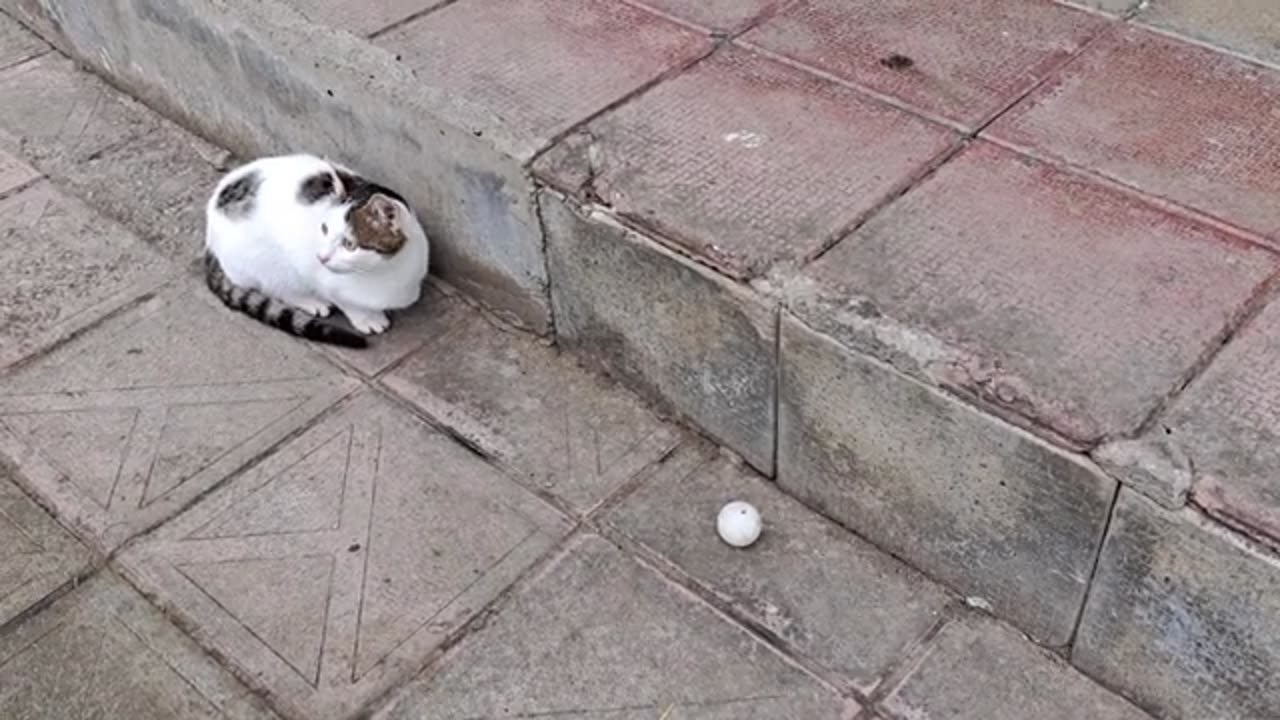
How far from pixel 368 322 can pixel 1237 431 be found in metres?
2.02

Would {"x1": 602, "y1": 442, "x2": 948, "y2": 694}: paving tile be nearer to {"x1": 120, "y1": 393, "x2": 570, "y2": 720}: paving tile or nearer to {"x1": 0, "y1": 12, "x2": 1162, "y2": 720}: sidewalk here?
{"x1": 0, "y1": 12, "x2": 1162, "y2": 720}: sidewalk

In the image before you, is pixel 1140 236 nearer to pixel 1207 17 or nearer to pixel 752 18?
pixel 1207 17

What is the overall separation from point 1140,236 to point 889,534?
0.77 m

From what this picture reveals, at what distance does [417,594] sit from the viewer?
2594 mm

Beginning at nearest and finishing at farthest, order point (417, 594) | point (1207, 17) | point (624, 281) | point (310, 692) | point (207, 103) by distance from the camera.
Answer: point (310, 692)
point (417, 594)
point (624, 281)
point (1207, 17)
point (207, 103)

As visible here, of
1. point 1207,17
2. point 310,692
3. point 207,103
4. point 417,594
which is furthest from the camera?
point 207,103

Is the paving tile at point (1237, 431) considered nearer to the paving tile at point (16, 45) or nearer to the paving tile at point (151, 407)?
the paving tile at point (151, 407)

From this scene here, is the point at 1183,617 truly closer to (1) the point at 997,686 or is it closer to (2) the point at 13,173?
(1) the point at 997,686

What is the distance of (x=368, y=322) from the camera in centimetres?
323

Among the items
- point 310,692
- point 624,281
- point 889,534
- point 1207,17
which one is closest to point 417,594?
point 310,692

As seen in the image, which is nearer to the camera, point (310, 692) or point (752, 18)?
point (310, 692)

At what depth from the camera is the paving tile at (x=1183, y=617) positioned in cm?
202

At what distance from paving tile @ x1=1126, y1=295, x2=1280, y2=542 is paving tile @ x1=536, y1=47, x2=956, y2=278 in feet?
2.48

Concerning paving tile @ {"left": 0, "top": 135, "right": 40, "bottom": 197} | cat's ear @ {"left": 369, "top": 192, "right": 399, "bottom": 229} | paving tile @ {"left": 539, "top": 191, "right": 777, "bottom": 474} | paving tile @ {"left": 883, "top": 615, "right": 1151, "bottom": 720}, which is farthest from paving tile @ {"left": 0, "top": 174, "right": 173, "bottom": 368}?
paving tile @ {"left": 883, "top": 615, "right": 1151, "bottom": 720}
